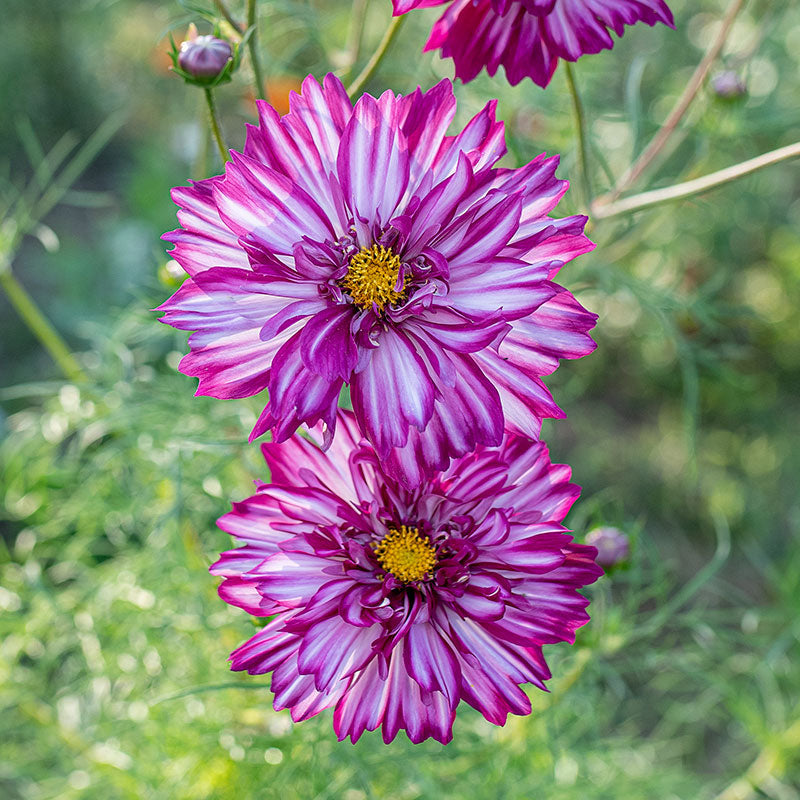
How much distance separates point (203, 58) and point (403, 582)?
14.1 inches

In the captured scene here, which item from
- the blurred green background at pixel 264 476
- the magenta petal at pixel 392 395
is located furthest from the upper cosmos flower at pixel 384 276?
the blurred green background at pixel 264 476

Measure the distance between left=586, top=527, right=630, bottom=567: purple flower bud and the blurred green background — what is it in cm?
3

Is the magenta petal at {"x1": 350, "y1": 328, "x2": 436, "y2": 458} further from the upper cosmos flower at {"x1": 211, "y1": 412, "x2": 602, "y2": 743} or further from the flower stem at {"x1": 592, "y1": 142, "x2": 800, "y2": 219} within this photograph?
the flower stem at {"x1": 592, "y1": 142, "x2": 800, "y2": 219}

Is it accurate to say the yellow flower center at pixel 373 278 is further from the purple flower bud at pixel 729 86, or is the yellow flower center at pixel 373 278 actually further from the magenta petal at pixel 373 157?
the purple flower bud at pixel 729 86

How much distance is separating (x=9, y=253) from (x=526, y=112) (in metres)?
0.85

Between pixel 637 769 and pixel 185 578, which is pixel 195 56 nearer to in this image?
pixel 185 578

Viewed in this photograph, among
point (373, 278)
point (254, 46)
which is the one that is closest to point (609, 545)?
point (373, 278)

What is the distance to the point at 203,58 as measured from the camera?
563 millimetres

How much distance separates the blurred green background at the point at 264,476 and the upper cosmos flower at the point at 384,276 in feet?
0.73

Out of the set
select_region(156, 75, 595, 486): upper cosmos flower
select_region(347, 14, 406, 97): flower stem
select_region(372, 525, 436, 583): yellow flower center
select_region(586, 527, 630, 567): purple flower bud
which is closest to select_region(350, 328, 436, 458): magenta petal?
select_region(156, 75, 595, 486): upper cosmos flower

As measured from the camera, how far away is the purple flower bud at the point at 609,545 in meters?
0.72

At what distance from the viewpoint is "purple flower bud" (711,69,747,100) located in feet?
3.18


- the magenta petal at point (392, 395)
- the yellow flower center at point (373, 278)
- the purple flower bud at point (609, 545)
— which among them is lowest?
the purple flower bud at point (609, 545)

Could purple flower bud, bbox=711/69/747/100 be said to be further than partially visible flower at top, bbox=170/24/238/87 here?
Yes
